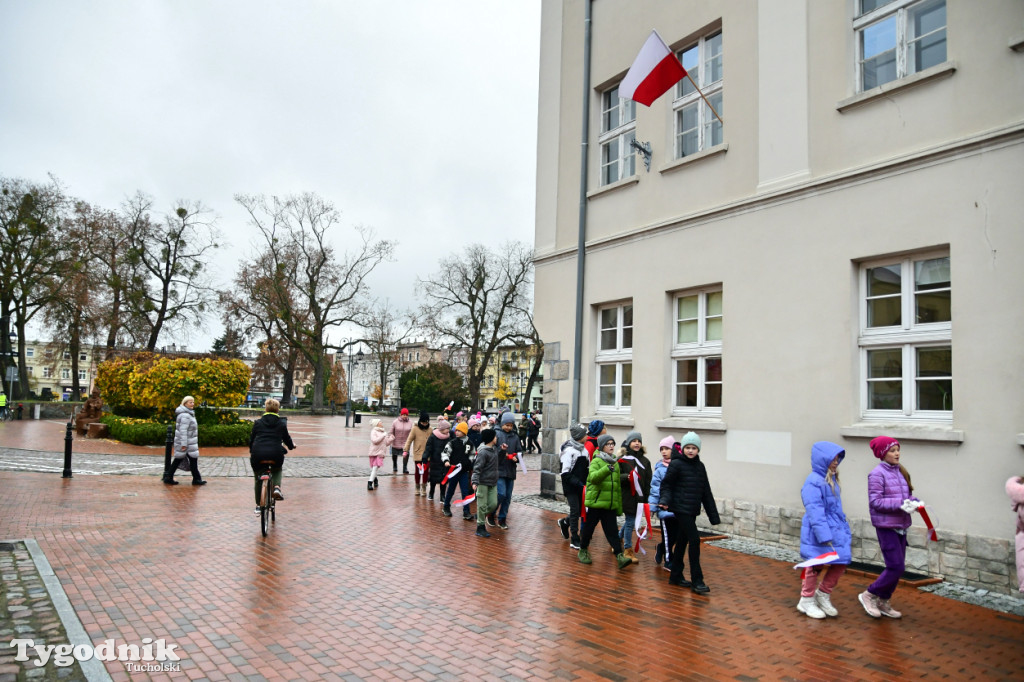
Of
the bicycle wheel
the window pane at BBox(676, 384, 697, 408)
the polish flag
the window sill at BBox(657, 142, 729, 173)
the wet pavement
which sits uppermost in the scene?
the polish flag

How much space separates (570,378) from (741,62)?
5.91m

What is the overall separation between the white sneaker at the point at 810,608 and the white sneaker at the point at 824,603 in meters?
0.04

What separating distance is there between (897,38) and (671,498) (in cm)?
617

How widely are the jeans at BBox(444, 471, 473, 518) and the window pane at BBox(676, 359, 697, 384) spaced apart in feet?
12.9

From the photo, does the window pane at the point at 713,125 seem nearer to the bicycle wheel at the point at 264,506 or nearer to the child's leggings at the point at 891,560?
the child's leggings at the point at 891,560

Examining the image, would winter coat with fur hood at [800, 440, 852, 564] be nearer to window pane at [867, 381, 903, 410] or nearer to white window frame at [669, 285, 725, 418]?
window pane at [867, 381, 903, 410]

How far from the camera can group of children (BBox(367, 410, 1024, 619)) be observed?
592 centimetres

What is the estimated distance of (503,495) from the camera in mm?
10250

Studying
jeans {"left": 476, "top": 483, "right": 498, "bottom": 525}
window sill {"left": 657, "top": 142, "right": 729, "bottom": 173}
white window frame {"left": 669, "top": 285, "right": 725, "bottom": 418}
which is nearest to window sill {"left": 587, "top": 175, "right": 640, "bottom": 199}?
window sill {"left": 657, "top": 142, "right": 729, "bottom": 173}

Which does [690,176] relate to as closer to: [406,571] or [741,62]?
[741,62]

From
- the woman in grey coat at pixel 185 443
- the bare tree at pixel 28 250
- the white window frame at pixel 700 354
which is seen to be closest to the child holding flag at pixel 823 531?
the white window frame at pixel 700 354

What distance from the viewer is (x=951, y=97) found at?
7.51 metres

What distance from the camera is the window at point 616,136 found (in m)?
12.3

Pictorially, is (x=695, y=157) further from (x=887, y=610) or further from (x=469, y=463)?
(x=887, y=610)
